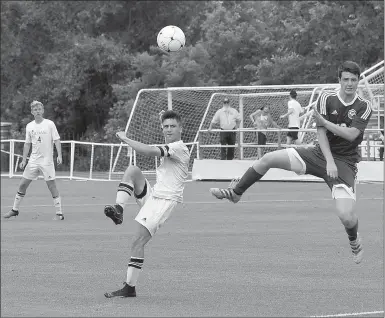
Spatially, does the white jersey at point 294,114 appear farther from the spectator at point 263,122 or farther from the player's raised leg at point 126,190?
the player's raised leg at point 126,190

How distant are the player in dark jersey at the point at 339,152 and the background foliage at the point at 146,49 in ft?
112

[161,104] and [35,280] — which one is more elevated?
[161,104]

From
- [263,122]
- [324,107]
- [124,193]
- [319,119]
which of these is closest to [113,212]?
[124,193]

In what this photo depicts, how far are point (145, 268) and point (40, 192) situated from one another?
15.3 metres

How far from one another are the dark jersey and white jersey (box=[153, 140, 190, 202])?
146 cm

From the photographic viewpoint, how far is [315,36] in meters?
46.3

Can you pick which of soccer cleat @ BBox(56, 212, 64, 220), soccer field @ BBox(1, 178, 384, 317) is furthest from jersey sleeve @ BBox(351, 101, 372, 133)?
soccer cleat @ BBox(56, 212, 64, 220)

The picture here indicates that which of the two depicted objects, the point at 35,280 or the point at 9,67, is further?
the point at 9,67

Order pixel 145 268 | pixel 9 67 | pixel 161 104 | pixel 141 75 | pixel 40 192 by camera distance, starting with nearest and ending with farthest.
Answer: pixel 145 268 → pixel 40 192 → pixel 161 104 → pixel 141 75 → pixel 9 67

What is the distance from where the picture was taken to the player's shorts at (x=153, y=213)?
401 inches

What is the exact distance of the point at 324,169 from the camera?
35.7 ft

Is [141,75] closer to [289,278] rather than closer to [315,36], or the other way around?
[315,36]

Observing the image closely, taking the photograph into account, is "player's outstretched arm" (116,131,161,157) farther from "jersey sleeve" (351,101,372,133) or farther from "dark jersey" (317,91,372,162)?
"jersey sleeve" (351,101,372,133)

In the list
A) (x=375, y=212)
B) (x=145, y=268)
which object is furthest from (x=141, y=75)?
(x=145, y=268)
